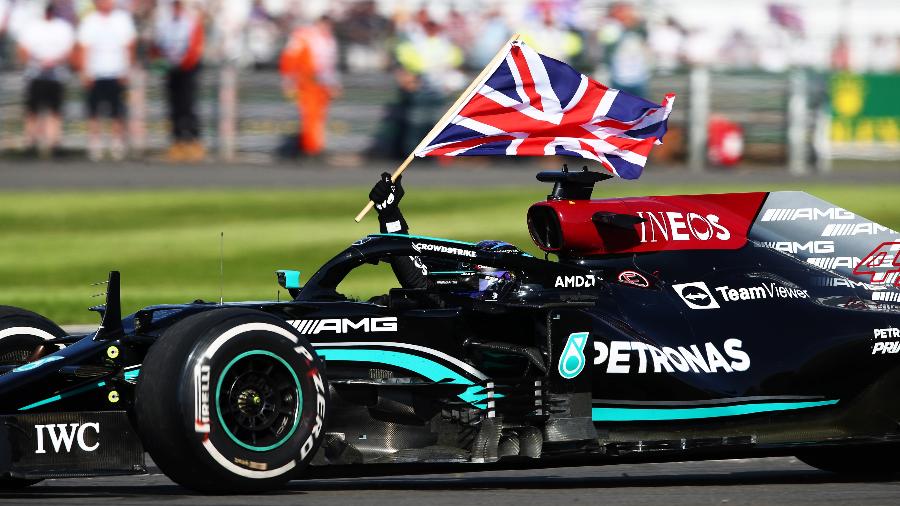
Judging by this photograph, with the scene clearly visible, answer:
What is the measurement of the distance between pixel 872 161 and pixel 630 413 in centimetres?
2222

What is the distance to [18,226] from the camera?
851 inches

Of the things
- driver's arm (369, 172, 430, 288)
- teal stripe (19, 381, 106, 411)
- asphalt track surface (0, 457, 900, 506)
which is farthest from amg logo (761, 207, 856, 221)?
teal stripe (19, 381, 106, 411)

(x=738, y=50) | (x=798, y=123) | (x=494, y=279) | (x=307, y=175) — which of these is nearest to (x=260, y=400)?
(x=494, y=279)

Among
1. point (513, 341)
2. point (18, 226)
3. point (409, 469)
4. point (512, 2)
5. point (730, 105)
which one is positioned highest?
point (512, 2)

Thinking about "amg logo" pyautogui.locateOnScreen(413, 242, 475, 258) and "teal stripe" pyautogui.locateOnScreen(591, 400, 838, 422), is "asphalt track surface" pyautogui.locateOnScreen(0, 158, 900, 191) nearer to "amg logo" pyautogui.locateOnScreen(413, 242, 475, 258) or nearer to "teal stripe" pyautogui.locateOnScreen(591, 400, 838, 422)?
"amg logo" pyautogui.locateOnScreen(413, 242, 475, 258)

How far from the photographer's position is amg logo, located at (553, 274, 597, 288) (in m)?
7.57

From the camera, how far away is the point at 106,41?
23.8 m

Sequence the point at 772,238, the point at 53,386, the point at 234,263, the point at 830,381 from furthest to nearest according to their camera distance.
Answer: the point at 234,263 → the point at 772,238 → the point at 830,381 → the point at 53,386

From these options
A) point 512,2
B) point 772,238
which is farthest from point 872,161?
point 772,238

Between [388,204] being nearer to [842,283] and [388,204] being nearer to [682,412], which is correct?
[682,412]

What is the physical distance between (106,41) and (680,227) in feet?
55.8

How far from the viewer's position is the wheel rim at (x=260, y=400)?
6492 mm

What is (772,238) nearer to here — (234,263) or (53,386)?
(53,386)

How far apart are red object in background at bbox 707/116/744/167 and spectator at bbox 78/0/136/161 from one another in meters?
8.93
